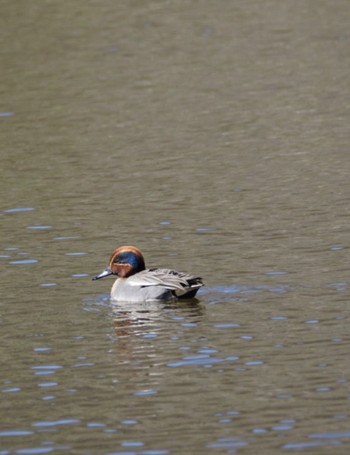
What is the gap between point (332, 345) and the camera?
1441 cm

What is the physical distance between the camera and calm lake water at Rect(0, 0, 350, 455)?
1280 centimetres

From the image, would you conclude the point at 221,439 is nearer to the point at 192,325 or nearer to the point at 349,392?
the point at 349,392

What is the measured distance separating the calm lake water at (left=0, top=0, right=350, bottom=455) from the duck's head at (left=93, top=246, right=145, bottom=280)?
44 cm

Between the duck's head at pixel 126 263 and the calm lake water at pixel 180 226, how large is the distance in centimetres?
44

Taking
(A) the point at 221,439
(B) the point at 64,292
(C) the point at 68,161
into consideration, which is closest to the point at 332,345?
(A) the point at 221,439

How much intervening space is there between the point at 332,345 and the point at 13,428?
133 inches

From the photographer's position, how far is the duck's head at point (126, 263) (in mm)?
17438

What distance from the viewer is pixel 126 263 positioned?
17.5 meters

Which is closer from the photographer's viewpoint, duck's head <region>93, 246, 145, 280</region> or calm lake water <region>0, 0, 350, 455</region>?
calm lake water <region>0, 0, 350, 455</region>

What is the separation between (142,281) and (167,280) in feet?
1.23

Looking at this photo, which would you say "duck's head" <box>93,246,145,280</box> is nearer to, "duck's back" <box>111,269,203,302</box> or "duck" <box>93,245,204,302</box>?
"duck" <box>93,245,204,302</box>

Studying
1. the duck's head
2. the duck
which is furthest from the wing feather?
the duck's head

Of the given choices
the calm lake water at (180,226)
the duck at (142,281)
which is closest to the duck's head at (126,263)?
the duck at (142,281)

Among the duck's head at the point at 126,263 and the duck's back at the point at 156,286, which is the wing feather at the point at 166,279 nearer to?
the duck's back at the point at 156,286
